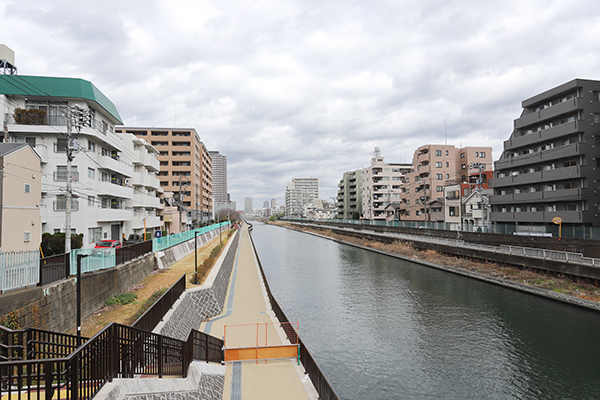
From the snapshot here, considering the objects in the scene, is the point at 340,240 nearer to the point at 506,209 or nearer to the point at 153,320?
the point at 506,209

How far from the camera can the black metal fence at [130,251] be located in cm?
1574

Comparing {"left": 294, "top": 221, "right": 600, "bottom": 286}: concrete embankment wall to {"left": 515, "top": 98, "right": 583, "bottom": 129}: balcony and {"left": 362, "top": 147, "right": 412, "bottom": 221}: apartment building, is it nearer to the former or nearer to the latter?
{"left": 515, "top": 98, "right": 583, "bottom": 129}: balcony

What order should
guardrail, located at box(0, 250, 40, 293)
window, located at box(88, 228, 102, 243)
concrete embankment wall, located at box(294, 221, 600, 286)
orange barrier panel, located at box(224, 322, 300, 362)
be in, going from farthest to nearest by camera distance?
window, located at box(88, 228, 102, 243)
concrete embankment wall, located at box(294, 221, 600, 286)
orange barrier panel, located at box(224, 322, 300, 362)
guardrail, located at box(0, 250, 40, 293)

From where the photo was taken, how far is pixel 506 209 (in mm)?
40125

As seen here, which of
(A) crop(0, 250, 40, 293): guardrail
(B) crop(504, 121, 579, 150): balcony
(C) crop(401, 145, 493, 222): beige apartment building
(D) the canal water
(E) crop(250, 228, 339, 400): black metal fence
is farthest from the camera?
(C) crop(401, 145, 493, 222): beige apartment building

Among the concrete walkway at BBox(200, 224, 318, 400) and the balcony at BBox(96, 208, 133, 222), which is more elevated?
the balcony at BBox(96, 208, 133, 222)

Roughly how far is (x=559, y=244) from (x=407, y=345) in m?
18.8

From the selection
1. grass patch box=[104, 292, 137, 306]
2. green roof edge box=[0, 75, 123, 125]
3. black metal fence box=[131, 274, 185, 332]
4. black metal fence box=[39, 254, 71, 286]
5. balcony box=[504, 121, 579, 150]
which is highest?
green roof edge box=[0, 75, 123, 125]

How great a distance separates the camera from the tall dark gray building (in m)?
30.8

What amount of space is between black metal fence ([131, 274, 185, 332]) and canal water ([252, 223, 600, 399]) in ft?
21.9

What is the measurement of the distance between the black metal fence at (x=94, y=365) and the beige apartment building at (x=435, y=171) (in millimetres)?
56487

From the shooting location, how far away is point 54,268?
10.2 meters

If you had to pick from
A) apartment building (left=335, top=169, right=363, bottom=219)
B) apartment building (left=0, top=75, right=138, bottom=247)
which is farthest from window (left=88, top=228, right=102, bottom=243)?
apartment building (left=335, top=169, right=363, bottom=219)

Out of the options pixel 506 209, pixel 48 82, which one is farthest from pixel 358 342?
pixel 506 209
